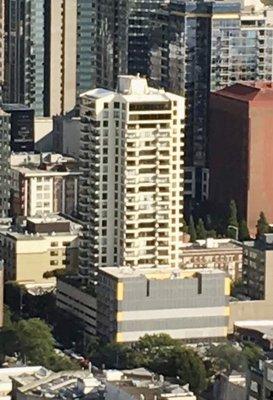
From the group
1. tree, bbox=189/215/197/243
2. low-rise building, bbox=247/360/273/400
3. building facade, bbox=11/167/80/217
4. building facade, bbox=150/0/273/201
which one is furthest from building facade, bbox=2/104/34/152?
low-rise building, bbox=247/360/273/400

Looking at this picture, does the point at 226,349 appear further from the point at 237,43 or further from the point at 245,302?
the point at 237,43

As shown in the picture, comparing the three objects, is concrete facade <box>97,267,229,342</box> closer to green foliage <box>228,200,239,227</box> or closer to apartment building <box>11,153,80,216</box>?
→ green foliage <box>228,200,239,227</box>

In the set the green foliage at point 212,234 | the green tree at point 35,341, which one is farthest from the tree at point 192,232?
the green tree at point 35,341

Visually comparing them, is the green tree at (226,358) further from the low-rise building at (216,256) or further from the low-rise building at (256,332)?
the low-rise building at (216,256)

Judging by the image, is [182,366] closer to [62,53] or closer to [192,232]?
[192,232]

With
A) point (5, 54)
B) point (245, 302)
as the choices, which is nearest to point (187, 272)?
point (245, 302)

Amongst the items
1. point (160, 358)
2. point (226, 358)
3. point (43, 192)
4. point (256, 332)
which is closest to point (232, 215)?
point (43, 192)
